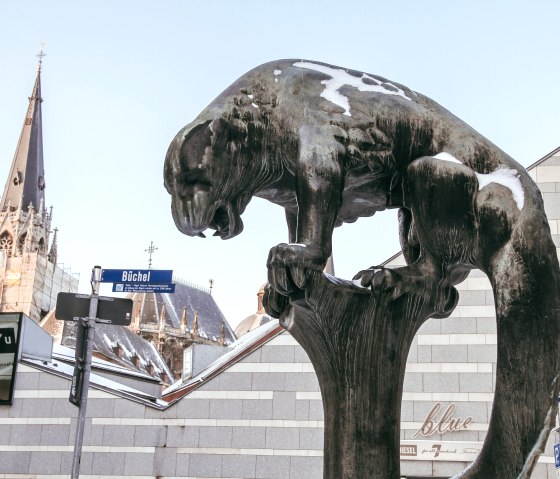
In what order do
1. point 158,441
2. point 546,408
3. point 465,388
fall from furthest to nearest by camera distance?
point 158,441, point 465,388, point 546,408

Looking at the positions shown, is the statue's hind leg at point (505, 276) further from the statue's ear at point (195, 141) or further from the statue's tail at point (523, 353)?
the statue's ear at point (195, 141)

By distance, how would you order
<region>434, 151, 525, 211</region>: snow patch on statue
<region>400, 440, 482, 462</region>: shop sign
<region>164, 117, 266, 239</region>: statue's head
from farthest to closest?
<region>400, 440, 482, 462</region>: shop sign, <region>164, 117, 266, 239</region>: statue's head, <region>434, 151, 525, 211</region>: snow patch on statue

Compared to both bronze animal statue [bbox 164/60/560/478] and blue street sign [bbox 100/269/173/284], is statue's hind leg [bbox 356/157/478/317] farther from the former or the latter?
blue street sign [bbox 100/269/173/284]

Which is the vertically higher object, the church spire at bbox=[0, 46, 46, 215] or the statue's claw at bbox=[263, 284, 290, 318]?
the church spire at bbox=[0, 46, 46, 215]

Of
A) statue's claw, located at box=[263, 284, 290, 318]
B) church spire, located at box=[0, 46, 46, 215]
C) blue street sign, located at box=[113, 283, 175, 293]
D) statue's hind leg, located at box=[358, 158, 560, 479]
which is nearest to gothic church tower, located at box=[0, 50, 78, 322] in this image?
church spire, located at box=[0, 46, 46, 215]

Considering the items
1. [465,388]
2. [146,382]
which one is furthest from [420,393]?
[146,382]

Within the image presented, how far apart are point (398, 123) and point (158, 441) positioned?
20.8 metres

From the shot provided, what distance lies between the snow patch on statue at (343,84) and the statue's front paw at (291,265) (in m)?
0.96

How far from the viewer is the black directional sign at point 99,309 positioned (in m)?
12.8

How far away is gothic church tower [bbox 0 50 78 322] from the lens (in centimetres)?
7225

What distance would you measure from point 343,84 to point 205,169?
3.44ft

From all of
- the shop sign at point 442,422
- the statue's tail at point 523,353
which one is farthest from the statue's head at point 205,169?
the shop sign at point 442,422

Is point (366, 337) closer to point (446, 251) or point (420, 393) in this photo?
point (446, 251)

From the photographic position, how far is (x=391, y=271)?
507 cm
